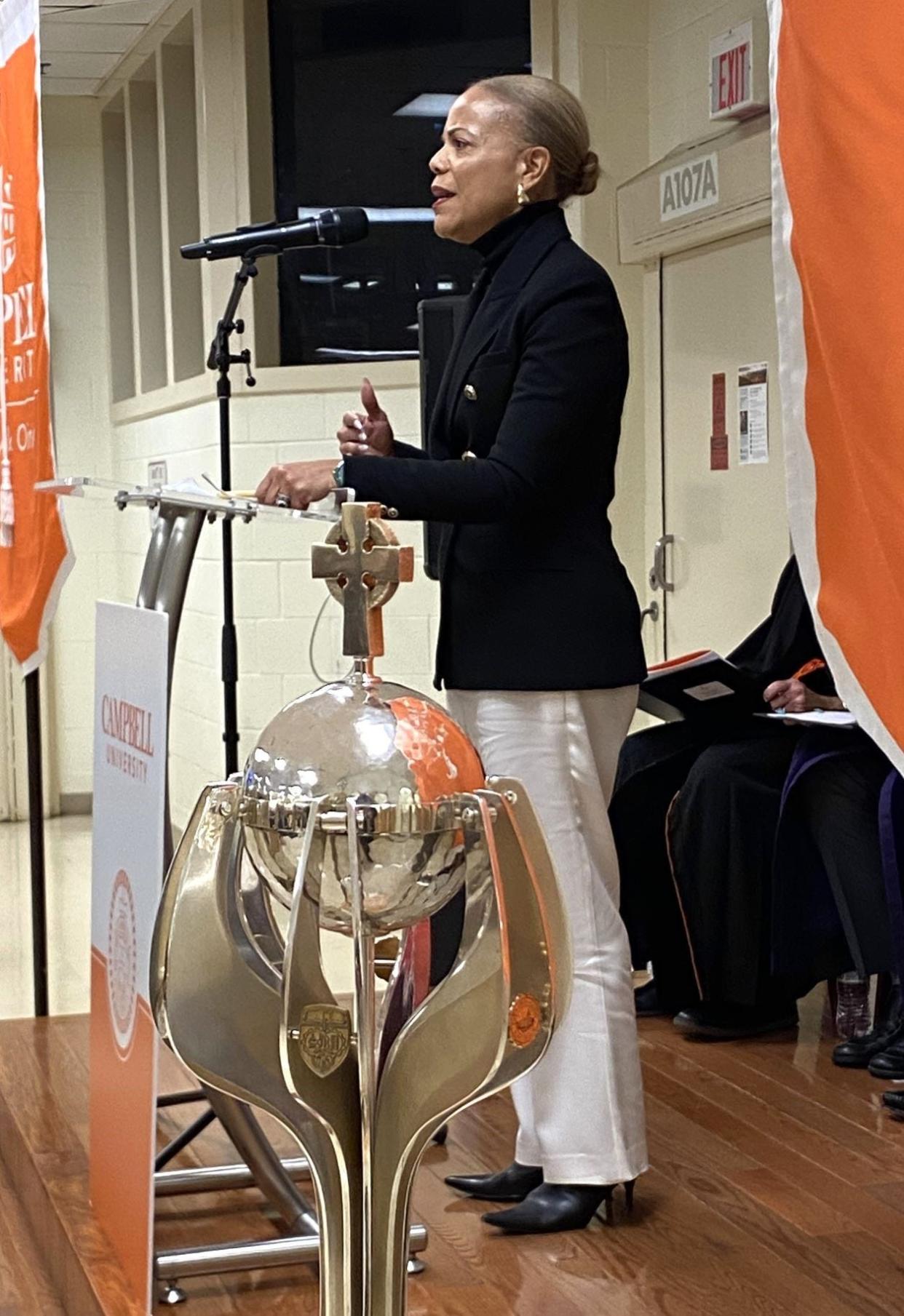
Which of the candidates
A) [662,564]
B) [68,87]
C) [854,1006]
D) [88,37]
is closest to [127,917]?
[854,1006]

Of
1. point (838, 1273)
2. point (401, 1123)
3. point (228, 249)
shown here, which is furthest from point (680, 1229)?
point (228, 249)

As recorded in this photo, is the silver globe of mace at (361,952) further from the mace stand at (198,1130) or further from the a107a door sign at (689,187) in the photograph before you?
the a107a door sign at (689,187)

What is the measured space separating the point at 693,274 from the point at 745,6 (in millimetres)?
710

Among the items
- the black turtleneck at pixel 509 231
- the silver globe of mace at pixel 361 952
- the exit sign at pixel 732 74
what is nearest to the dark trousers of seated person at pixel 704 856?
the black turtleneck at pixel 509 231

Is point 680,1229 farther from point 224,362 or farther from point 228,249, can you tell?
point 224,362

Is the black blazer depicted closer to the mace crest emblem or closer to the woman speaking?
the woman speaking

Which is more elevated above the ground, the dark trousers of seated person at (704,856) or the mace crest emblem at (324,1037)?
the mace crest emblem at (324,1037)

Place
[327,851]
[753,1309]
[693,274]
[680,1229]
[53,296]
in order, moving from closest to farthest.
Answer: [327,851] < [753,1309] < [680,1229] < [693,274] < [53,296]

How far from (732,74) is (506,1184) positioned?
3.14 meters

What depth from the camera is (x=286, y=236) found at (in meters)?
3.23

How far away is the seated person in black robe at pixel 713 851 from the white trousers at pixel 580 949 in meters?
1.19

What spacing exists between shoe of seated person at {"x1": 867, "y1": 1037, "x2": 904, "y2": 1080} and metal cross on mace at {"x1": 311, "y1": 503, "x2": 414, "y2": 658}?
2210 mm

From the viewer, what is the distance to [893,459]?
119 cm

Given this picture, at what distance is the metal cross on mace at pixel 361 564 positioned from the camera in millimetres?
1189
